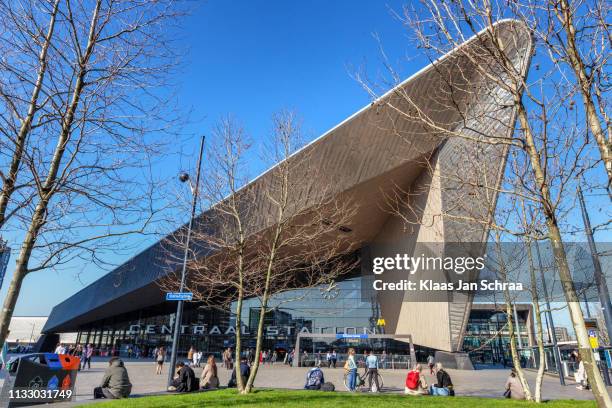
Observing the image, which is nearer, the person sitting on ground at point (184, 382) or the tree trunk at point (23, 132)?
the tree trunk at point (23, 132)

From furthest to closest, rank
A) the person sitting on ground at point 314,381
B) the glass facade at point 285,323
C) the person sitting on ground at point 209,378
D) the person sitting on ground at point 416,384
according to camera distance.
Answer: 1. the glass facade at point 285,323
2. the person sitting on ground at point 209,378
3. the person sitting on ground at point 314,381
4. the person sitting on ground at point 416,384

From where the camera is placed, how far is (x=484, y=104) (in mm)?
6172

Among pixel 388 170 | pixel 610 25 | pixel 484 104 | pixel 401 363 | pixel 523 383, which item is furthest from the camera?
pixel 401 363

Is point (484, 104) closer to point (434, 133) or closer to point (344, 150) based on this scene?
point (434, 133)

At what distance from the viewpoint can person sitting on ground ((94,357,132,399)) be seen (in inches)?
407

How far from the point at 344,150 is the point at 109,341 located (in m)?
54.2

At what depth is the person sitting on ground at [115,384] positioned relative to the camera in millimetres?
10336

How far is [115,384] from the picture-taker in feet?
34.1

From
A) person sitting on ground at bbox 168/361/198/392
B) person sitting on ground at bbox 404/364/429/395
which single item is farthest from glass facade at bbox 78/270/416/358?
person sitting on ground at bbox 404/364/429/395

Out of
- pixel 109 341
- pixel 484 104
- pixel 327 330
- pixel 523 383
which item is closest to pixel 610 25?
pixel 484 104

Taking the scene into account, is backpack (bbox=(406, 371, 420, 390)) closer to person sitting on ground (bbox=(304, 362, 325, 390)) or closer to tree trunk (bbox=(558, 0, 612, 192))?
person sitting on ground (bbox=(304, 362, 325, 390))

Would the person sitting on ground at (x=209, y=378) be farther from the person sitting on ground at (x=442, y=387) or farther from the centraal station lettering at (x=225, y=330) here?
the centraal station lettering at (x=225, y=330)

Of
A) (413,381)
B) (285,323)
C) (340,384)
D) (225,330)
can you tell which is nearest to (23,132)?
(413,381)

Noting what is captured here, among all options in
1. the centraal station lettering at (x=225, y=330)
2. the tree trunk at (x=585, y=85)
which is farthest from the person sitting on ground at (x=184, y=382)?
the centraal station lettering at (x=225, y=330)
